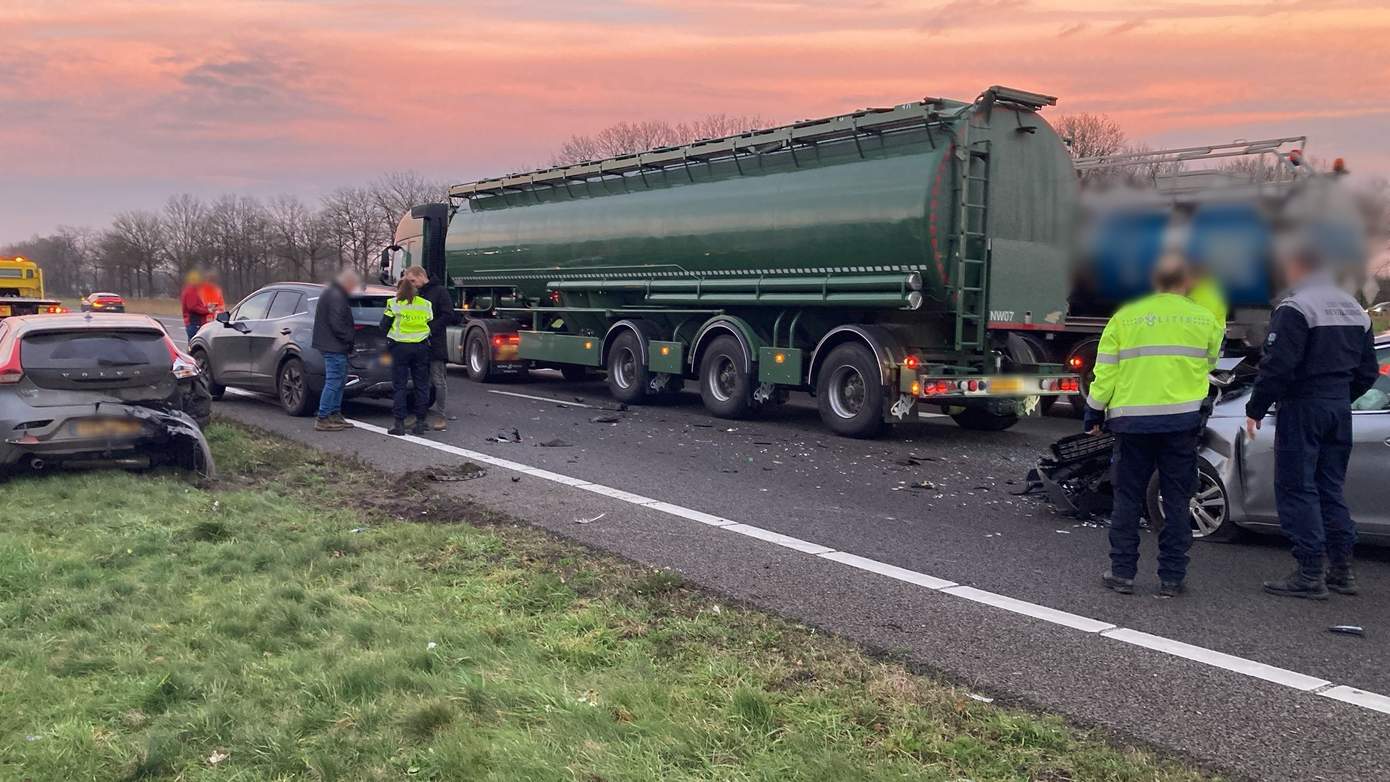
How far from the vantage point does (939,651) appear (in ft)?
14.8

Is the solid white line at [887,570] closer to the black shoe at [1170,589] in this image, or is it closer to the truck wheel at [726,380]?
the black shoe at [1170,589]

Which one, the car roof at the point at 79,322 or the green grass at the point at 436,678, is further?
the car roof at the point at 79,322

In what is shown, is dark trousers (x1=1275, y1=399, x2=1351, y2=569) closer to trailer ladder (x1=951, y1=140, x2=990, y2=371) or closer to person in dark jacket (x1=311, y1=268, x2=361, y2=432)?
trailer ladder (x1=951, y1=140, x2=990, y2=371)

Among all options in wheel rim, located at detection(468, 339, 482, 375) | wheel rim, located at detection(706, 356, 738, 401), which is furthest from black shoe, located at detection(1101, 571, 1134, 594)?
wheel rim, located at detection(468, 339, 482, 375)

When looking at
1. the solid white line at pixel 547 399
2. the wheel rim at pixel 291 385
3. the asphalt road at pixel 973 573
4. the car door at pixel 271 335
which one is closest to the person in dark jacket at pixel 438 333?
the asphalt road at pixel 973 573

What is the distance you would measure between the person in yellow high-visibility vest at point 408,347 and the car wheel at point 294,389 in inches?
62.6

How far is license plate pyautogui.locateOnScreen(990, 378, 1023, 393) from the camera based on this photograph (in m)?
11.3

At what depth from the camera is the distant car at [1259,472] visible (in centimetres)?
592

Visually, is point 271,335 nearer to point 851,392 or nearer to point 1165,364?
point 851,392

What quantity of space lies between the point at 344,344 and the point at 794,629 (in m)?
8.00

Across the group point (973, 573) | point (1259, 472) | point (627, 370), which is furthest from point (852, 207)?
point (973, 573)

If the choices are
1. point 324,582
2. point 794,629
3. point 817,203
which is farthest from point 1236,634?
point 817,203

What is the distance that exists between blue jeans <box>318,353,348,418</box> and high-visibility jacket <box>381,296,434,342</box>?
0.63m

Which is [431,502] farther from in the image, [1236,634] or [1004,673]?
[1236,634]
